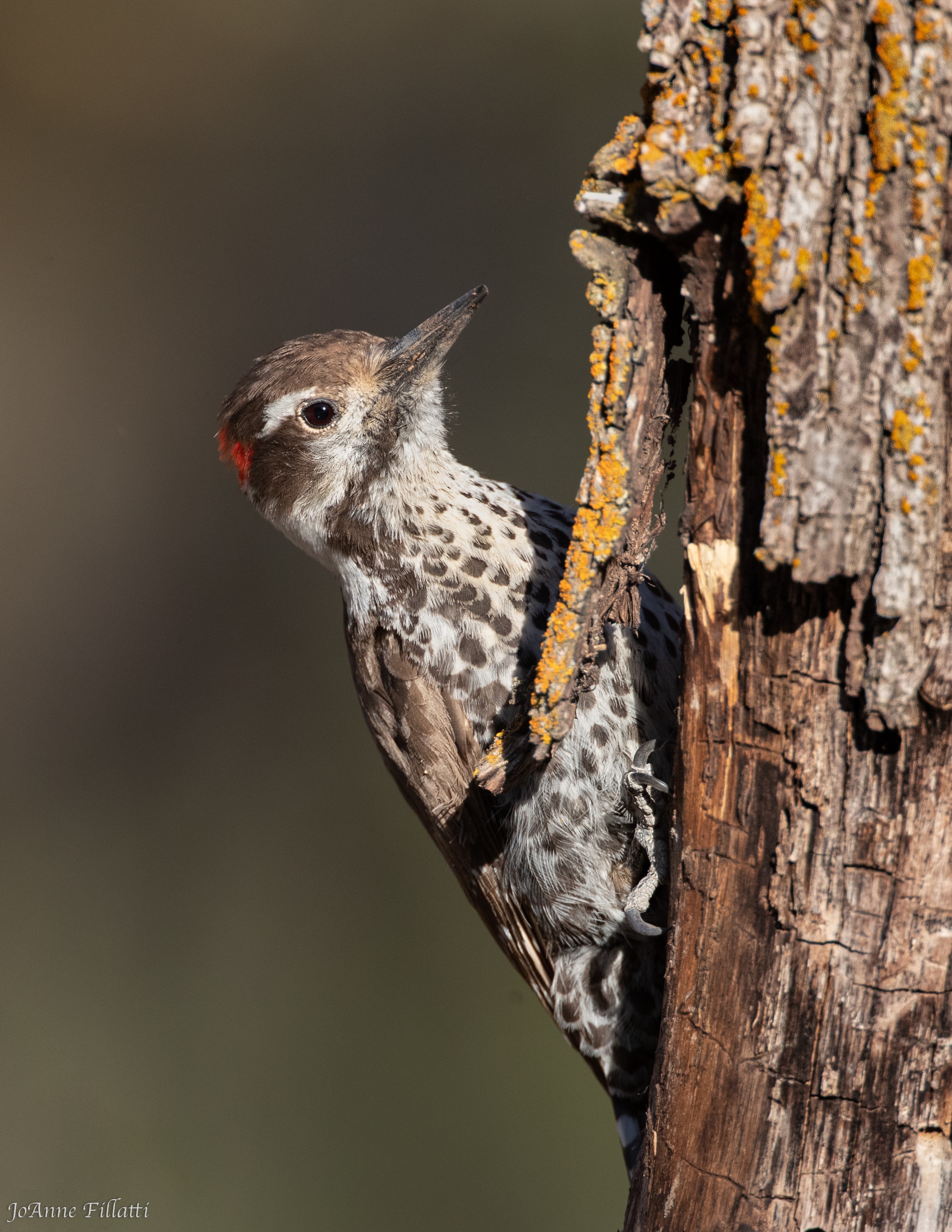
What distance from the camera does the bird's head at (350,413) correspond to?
2.73 m

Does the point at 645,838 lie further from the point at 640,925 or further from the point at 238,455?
the point at 238,455

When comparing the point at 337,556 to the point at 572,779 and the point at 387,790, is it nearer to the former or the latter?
the point at 572,779

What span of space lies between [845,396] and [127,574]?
5.30 metres

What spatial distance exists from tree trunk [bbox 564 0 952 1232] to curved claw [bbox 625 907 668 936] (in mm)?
672

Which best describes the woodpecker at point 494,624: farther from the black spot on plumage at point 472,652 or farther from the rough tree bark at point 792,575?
the rough tree bark at point 792,575

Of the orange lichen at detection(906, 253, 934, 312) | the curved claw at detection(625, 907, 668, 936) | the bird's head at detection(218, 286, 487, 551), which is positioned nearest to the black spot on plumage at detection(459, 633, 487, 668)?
the bird's head at detection(218, 286, 487, 551)

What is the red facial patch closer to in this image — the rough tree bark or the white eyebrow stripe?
the white eyebrow stripe

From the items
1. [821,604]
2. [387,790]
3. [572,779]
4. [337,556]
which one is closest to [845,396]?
[821,604]

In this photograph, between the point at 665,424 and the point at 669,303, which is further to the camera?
the point at 665,424

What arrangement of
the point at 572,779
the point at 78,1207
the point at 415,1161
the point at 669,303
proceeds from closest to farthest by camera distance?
the point at 669,303 < the point at 572,779 < the point at 78,1207 < the point at 415,1161

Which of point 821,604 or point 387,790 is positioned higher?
point 821,604

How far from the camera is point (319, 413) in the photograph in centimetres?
278

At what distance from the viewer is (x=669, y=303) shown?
1464 mm
